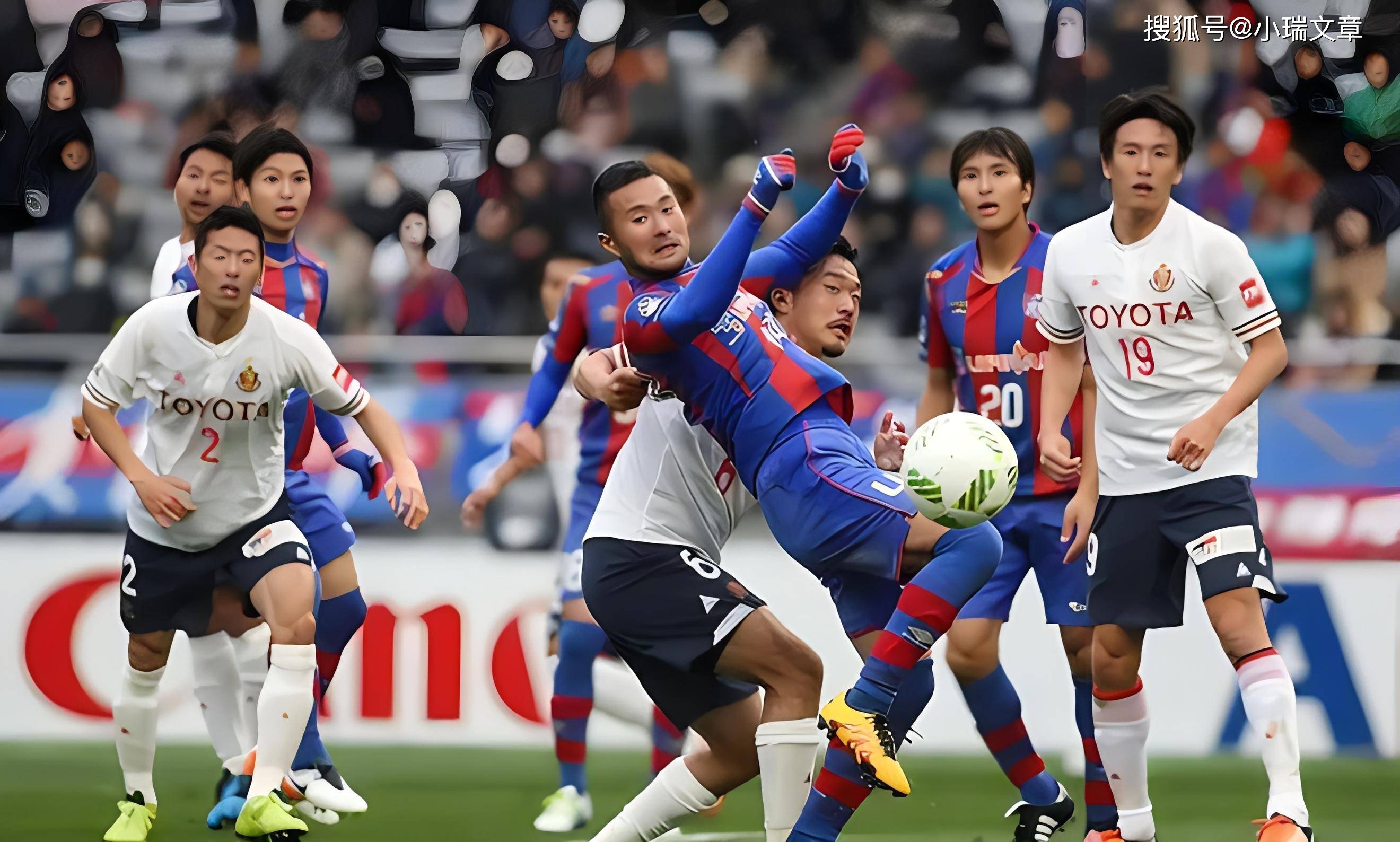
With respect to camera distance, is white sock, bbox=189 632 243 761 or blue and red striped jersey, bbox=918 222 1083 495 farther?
white sock, bbox=189 632 243 761

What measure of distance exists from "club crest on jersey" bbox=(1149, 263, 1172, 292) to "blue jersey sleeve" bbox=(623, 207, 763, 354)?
1163 millimetres

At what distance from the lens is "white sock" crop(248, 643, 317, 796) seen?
14.4 ft

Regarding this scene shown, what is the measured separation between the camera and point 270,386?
14.9 feet

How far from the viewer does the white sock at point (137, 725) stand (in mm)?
4875

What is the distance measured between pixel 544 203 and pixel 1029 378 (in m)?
2.80

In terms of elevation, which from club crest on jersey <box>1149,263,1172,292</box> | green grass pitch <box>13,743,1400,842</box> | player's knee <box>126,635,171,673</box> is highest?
club crest on jersey <box>1149,263,1172,292</box>

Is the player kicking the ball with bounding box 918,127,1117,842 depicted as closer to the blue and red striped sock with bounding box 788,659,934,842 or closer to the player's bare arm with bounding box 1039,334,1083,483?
the player's bare arm with bounding box 1039,334,1083,483

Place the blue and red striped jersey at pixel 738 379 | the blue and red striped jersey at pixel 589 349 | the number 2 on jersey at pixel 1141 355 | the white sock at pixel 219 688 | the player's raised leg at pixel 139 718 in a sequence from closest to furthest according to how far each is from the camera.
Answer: the blue and red striped jersey at pixel 738 379 < the number 2 on jersey at pixel 1141 355 < the player's raised leg at pixel 139 718 < the white sock at pixel 219 688 < the blue and red striped jersey at pixel 589 349

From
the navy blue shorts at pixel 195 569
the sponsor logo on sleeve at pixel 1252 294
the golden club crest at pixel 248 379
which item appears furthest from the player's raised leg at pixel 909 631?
the golden club crest at pixel 248 379

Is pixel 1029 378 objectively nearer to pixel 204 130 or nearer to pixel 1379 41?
pixel 1379 41

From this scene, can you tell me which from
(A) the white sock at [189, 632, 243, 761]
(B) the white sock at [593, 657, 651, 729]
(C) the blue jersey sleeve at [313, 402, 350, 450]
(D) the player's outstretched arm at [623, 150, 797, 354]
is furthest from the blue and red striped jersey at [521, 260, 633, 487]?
(D) the player's outstretched arm at [623, 150, 797, 354]

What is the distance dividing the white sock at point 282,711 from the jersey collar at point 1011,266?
2.23 m

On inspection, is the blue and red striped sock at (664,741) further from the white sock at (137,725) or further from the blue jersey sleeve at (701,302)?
the blue jersey sleeve at (701,302)
